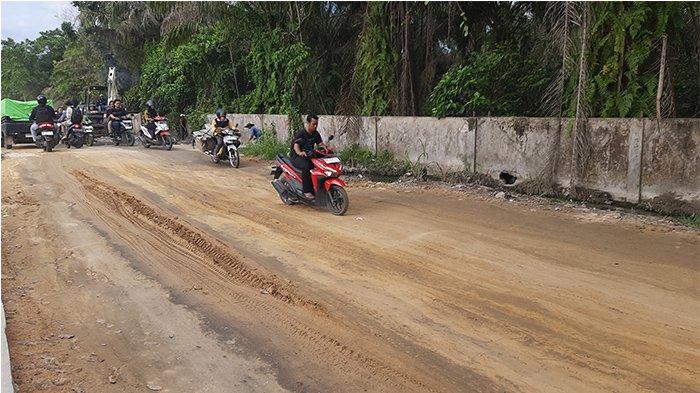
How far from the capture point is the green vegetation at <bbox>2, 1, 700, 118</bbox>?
8578 mm

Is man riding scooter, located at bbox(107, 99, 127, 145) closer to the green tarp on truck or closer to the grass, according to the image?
the green tarp on truck

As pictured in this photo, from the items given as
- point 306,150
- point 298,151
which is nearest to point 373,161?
point 306,150

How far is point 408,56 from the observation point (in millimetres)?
13766

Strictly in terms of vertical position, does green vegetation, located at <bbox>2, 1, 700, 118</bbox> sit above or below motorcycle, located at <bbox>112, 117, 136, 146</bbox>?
above

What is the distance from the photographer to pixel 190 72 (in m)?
23.0

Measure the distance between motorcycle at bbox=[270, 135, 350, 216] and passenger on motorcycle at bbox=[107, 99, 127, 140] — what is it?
1253cm

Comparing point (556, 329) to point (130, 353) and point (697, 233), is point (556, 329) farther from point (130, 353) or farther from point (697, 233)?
point (697, 233)

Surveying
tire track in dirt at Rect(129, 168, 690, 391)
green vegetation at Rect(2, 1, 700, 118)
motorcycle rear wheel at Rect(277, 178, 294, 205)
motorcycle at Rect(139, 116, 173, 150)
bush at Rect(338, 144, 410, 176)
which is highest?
green vegetation at Rect(2, 1, 700, 118)

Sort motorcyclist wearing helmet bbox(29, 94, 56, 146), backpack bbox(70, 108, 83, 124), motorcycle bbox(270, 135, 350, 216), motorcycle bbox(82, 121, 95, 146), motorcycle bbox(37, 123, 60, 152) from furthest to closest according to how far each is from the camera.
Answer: motorcycle bbox(82, 121, 95, 146) → backpack bbox(70, 108, 83, 124) → motorcyclist wearing helmet bbox(29, 94, 56, 146) → motorcycle bbox(37, 123, 60, 152) → motorcycle bbox(270, 135, 350, 216)

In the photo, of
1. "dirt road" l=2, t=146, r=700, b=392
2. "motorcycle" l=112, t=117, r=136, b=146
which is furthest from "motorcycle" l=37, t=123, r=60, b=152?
"dirt road" l=2, t=146, r=700, b=392

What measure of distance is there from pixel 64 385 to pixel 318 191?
5549 mm

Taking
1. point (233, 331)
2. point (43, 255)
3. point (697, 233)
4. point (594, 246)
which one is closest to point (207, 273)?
point (233, 331)

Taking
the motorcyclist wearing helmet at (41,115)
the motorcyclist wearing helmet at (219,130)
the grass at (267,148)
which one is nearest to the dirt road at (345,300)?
the motorcyclist wearing helmet at (219,130)

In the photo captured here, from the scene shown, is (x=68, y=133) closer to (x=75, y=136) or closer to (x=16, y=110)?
(x=75, y=136)
